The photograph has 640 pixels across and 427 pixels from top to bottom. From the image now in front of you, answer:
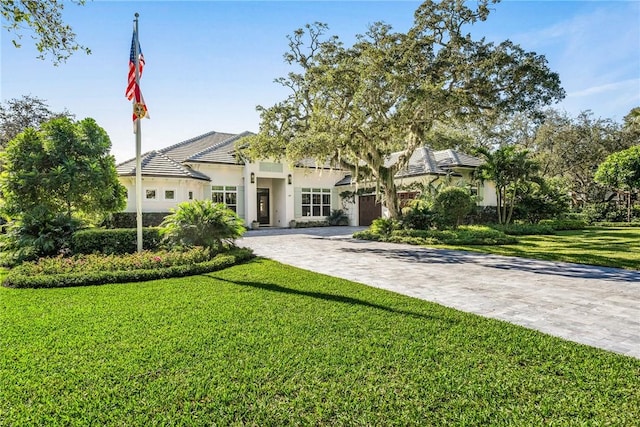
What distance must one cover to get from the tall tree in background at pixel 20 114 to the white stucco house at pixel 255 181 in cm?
1234

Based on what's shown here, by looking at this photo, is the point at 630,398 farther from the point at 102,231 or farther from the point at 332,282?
the point at 102,231

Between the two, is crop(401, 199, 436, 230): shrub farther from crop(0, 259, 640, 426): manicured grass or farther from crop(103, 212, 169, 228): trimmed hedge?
crop(103, 212, 169, 228): trimmed hedge

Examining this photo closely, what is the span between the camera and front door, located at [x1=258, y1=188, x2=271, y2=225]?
27.4 m

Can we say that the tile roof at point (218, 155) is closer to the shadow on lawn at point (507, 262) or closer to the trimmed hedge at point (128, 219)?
the trimmed hedge at point (128, 219)

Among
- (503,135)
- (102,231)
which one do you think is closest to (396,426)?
(102,231)

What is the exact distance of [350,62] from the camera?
13.4m

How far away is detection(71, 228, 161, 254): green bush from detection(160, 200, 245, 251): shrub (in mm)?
446

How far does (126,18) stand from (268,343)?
10.1 m

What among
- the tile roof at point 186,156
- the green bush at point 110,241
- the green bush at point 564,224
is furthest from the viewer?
the tile roof at point 186,156

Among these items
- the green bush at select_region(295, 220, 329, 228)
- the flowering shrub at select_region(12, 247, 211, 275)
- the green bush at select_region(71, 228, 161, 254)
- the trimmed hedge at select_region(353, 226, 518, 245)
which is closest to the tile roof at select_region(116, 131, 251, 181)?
the green bush at select_region(295, 220, 329, 228)

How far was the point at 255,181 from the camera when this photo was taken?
958 inches

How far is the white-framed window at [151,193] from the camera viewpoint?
20.8 metres

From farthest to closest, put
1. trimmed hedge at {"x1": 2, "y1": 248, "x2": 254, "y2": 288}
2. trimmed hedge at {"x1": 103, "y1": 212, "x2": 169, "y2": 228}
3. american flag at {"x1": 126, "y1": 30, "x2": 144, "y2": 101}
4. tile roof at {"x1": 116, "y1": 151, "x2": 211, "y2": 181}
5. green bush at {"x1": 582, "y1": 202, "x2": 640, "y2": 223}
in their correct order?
1. green bush at {"x1": 582, "y1": 202, "x2": 640, "y2": 223}
2. tile roof at {"x1": 116, "y1": 151, "x2": 211, "y2": 181}
3. trimmed hedge at {"x1": 103, "y1": 212, "x2": 169, "y2": 228}
4. american flag at {"x1": 126, "y1": 30, "x2": 144, "y2": 101}
5. trimmed hedge at {"x1": 2, "y1": 248, "x2": 254, "y2": 288}

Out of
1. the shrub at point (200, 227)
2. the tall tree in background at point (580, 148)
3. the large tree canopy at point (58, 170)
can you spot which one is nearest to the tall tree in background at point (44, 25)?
the shrub at point (200, 227)
